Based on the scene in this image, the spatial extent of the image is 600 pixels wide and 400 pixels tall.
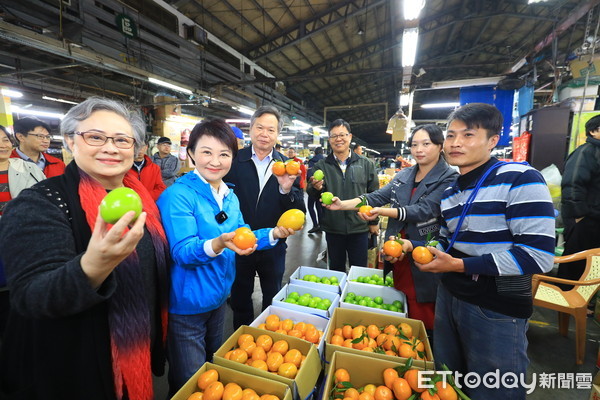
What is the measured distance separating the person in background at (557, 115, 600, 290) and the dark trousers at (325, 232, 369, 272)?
104 inches

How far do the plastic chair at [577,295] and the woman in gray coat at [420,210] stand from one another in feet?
5.08

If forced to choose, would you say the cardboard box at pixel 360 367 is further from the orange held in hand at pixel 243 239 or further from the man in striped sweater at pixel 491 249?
the orange held in hand at pixel 243 239

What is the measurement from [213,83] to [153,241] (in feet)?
25.8

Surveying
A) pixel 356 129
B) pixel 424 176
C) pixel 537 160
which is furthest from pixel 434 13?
pixel 356 129

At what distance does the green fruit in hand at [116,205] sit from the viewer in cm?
84

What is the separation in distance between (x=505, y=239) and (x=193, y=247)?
1594mm

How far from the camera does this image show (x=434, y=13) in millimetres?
9812

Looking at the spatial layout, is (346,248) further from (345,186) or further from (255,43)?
(255,43)

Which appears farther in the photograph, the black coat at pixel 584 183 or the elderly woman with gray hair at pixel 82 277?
the black coat at pixel 584 183

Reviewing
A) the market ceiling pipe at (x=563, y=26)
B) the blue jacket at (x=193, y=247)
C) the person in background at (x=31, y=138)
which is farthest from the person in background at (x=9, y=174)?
the market ceiling pipe at (x=563, y=26)

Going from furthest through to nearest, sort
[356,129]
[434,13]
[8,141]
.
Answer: [356,129] < [434,13] < [8,141]

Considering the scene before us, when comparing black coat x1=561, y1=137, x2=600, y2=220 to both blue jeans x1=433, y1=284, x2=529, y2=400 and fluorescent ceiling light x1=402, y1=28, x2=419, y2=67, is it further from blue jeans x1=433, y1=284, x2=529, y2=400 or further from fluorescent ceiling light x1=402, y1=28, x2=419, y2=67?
blue jeans x1=433, y1=284, x2=529, y2=400

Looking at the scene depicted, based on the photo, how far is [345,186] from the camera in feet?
10.2

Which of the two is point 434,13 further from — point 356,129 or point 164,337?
point 356,129
